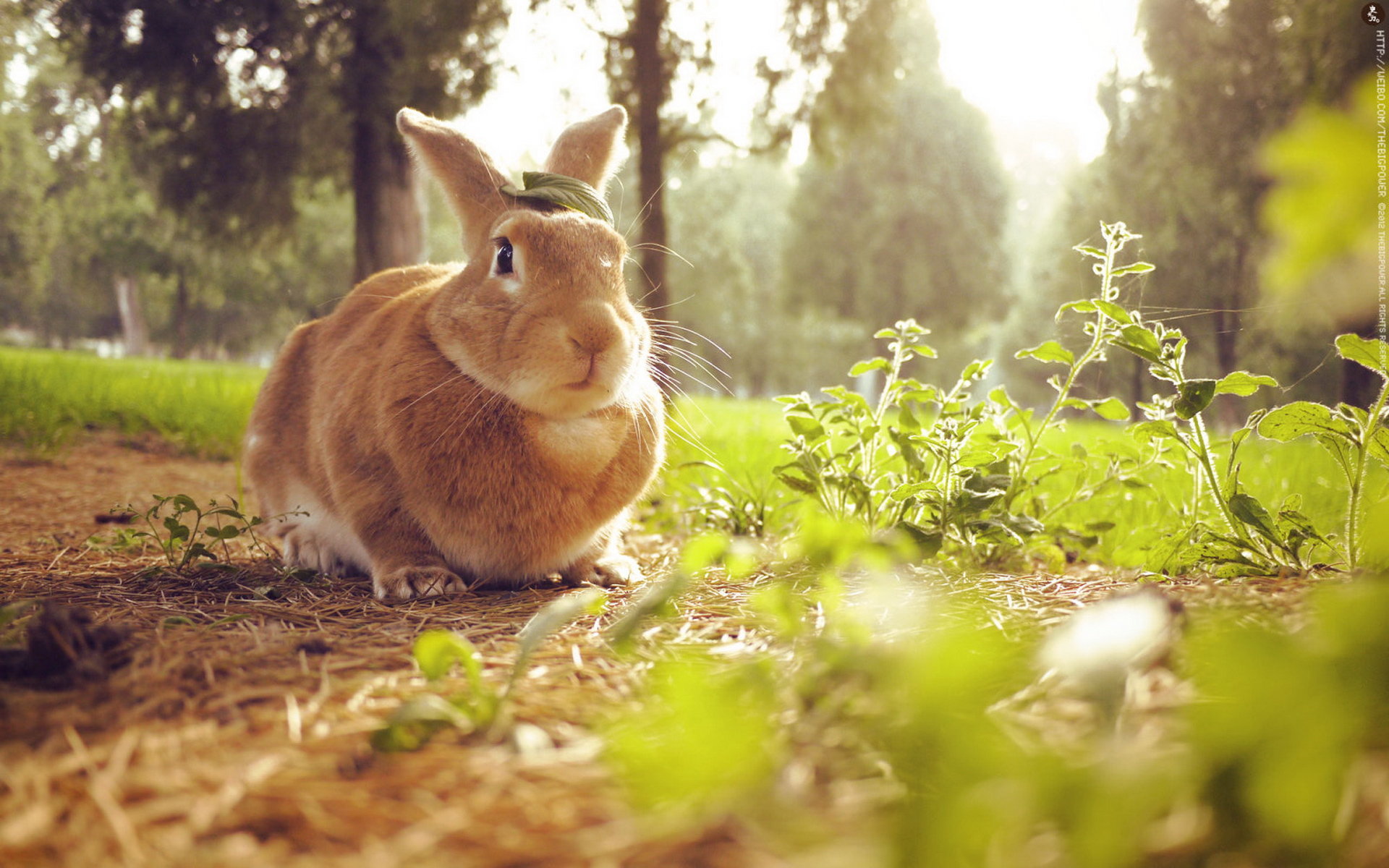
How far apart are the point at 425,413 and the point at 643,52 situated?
14.8ft

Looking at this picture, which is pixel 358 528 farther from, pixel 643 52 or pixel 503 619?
pixel 643 52

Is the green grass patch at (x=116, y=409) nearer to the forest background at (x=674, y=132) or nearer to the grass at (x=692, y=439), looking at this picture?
the grass at (x=692, y=439)

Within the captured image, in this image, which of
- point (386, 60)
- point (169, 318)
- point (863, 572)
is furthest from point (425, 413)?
point (169, 318)

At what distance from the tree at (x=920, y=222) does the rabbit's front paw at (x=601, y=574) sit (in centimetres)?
1747

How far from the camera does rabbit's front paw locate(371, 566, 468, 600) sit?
2.13 meters

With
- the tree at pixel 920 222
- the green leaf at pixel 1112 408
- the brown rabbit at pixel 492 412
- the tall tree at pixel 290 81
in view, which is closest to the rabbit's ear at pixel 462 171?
the brown rabbit at pixel 492 412

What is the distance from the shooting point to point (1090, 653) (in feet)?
2.48

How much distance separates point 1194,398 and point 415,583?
206 centimetres

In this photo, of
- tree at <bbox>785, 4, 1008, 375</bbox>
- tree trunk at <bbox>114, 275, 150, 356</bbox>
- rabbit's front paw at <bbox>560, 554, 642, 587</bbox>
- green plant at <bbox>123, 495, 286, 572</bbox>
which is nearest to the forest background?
rabbit's front paw at <bbox>560, 554, 642, 587</bbox>

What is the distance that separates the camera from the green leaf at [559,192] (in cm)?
239

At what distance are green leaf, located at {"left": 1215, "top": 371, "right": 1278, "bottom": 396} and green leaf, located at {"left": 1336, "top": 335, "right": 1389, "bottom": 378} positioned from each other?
0.17m

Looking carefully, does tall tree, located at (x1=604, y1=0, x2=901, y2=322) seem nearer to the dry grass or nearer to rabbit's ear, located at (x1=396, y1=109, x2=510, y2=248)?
rabbit's ear, located at (x1=396, y1=109, x2=510, y2=248)

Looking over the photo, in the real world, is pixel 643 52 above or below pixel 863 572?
above

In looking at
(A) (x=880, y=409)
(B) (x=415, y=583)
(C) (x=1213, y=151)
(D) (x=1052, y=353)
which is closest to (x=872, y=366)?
(A) (x=880, y=409)
